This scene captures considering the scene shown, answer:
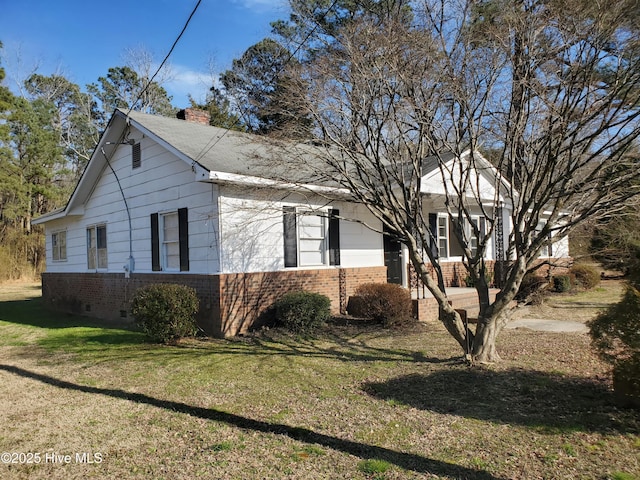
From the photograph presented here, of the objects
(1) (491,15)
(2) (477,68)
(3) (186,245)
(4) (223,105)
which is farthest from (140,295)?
(4) (223,105)

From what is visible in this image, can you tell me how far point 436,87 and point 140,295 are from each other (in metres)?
6.90

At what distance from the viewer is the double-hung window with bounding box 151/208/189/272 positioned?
11.3 meters

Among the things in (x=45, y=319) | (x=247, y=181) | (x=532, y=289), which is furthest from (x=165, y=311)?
(x=532, y=289)

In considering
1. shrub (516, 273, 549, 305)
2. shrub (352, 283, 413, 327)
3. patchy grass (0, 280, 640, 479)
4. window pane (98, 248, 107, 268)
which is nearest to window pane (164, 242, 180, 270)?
patchy grass (0, 280, 640, 479)

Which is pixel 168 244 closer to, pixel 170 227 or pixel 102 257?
pixel 170 227

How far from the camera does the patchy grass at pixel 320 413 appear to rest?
4223mm

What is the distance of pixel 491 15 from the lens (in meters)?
7.68

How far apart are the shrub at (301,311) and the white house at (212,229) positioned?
0.55m

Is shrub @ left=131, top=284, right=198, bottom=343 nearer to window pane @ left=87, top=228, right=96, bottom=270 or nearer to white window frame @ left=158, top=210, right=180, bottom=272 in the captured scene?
white window frame @ left=158, top=210, right=180, bottom=272

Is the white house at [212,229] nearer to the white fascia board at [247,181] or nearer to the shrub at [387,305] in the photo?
the white fascia board at [247,181]

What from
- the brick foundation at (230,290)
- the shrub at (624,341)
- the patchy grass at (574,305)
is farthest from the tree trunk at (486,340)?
the brick foundation at (230,290)

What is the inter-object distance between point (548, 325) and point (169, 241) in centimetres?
911

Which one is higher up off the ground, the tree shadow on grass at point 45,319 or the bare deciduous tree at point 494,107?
the bare deciduous tree at point 494,107

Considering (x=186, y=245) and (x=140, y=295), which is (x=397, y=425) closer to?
(x=140, y=295)
